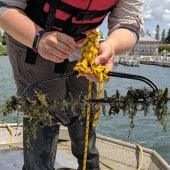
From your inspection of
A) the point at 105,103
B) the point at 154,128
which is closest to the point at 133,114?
the point at 105,103

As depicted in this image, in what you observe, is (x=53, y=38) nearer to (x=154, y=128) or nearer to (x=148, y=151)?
(x=148, y=151)

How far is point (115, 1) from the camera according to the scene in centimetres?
211

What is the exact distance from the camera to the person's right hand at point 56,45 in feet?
5.68

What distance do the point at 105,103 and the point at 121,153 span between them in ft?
7.29

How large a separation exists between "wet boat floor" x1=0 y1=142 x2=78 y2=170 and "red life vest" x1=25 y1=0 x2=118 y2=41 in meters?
1.48

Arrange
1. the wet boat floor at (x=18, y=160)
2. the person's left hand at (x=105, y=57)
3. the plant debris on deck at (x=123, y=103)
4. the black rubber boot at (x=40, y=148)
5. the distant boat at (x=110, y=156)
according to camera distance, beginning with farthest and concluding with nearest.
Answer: the distant boat at (x=110, y=156) < the wet boat floor at (x=18, y=160) < the black rubber boot at (x=40, y=148) < the person's left hand at (x=105, y=57) < the plant debris on deck at (x=123, y=103)

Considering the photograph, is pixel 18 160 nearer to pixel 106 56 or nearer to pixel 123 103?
pixel 106 56

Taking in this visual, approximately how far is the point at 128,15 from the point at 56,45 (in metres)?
0.54

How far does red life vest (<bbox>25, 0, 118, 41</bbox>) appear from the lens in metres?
2.01

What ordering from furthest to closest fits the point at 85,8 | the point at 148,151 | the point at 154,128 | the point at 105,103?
the point at 154,128 < the point at 148,151 < the point at 85,8 < the point at 105,103

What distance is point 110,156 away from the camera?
3.83 meters

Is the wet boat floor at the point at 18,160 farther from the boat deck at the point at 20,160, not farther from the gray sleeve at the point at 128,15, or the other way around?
the gray sleeve at the point at 128,15

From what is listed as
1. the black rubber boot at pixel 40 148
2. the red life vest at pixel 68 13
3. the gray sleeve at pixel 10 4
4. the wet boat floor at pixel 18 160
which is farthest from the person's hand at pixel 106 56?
the wet boat floor at pixel 18 160

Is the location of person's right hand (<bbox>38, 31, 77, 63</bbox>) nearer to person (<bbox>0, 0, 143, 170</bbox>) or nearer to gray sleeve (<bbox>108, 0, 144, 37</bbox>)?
person (<bbox>0, 0, 143, 170</bbox>)
